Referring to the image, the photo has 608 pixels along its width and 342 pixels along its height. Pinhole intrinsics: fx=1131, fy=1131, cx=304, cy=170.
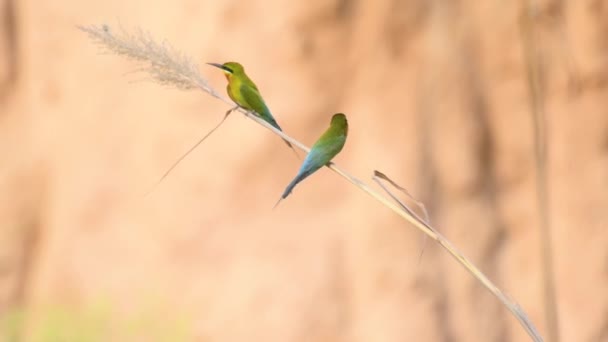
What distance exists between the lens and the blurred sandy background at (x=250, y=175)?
250cm

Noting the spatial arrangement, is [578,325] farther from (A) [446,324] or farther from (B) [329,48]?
(B) [329,48]

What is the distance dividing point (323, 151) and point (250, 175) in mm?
1388

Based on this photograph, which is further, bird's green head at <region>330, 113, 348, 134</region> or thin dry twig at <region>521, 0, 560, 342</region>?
thin dry twig at <region>521, 0, 560, 342</region>

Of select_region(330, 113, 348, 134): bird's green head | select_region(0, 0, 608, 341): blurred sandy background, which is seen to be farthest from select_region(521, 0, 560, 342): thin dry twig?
select_region(330, 113, 348, 134): bird's green head

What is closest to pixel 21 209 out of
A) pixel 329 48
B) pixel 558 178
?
pixel 329 48

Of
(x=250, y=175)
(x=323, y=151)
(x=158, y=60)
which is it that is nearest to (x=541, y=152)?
(x=250, y=175)

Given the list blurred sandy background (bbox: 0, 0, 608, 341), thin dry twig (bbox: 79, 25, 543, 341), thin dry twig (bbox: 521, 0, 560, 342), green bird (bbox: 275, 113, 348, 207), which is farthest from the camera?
blurred sandy background (bbox: 0, 0, 608, 341)

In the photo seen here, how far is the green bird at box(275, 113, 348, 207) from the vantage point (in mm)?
1108

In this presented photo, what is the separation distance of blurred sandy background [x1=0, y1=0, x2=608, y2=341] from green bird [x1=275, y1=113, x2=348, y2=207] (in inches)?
50.8

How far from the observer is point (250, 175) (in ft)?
8.24

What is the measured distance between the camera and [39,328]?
253 centimetres

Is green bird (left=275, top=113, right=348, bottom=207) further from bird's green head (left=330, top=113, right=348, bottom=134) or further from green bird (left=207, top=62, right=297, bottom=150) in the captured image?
green bird (left=207, top=62, right=297, bottom=150)

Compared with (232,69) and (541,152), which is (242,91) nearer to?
(232,69)

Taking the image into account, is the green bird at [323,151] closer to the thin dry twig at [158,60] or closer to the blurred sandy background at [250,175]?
the thin dry twig at [158,60]
